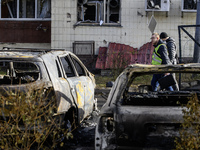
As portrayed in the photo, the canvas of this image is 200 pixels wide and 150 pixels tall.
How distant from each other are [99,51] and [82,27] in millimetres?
1490

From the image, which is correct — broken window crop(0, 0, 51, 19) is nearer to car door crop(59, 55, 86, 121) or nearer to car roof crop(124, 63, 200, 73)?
car door crop(59, 55, 86, 121)

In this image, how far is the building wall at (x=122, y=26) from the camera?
1942cm

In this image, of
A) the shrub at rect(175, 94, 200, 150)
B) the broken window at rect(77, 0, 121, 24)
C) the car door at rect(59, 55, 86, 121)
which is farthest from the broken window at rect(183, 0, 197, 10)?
the shrub at rect(175, 94, 200, 150)

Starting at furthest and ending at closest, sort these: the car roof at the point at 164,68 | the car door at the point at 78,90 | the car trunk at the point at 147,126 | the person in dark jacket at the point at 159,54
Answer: the person in dark jacket at the point at 159,54
the car door at the point at 78,90
the car roof at the point at 164,68
the car trunk at the point at 147,126

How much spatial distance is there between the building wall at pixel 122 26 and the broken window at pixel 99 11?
1.46 ft

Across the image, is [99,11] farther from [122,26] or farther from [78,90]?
[78,90]

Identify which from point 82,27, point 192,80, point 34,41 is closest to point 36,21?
point 34,41

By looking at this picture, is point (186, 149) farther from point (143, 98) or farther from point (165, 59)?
point (165, 59)

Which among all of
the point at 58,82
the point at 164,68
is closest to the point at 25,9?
the point at 58,82

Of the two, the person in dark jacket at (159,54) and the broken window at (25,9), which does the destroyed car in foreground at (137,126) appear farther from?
the broken window at (25,9)

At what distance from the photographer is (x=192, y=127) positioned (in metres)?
3.83

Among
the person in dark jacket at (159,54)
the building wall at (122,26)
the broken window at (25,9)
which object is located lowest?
the person in dark jacket at (159,54)

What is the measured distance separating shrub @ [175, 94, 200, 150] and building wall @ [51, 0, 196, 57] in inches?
625

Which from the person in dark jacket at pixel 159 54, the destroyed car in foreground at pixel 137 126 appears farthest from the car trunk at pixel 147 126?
the person in dark jacket at pixel 159 54
